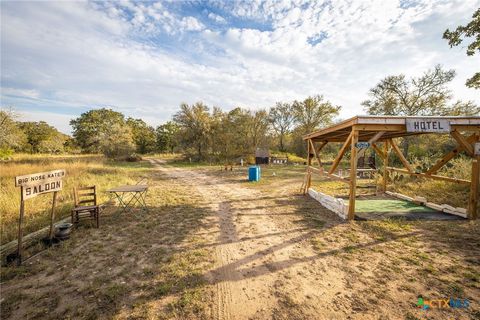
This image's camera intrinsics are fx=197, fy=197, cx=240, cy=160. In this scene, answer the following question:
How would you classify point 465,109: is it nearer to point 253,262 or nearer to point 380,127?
point 380,127

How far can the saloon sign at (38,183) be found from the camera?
151 inches

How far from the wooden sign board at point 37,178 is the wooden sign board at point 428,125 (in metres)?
9.09

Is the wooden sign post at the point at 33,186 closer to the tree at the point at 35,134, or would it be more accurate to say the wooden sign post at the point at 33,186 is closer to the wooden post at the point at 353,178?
the wooden post at the point at 353,178

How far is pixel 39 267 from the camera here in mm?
3633

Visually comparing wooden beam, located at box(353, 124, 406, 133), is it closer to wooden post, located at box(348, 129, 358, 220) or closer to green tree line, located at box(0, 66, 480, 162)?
wooden post, located at box(348, 129, 358, 220)

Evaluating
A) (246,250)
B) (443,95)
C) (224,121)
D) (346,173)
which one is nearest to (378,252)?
(246,250)

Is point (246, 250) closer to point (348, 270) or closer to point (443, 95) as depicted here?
point (348, 270)

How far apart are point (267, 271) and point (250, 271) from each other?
31cm

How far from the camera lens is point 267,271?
3555mm

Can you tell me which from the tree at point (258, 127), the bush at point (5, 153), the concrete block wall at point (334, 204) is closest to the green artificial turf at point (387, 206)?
the concrete block wall at point (334, 204)

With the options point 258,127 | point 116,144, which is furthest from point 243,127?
point 116,144

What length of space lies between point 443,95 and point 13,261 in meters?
28.1

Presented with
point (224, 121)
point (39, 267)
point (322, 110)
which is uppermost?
point (322, 110)

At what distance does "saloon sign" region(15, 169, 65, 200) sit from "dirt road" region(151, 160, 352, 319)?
3814mm
